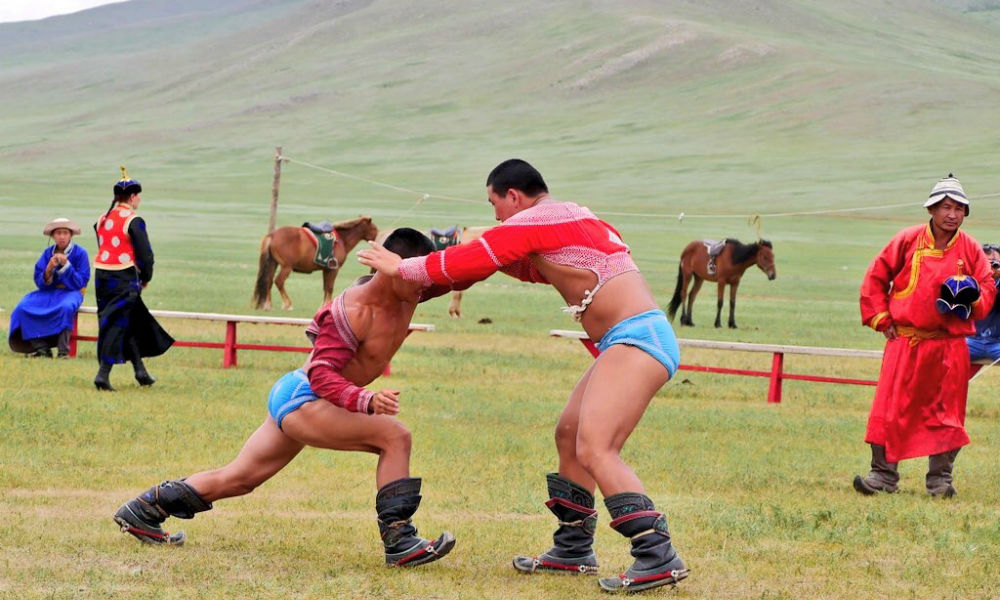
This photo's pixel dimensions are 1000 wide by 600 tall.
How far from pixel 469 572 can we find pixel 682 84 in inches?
4486

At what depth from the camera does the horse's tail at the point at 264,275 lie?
21.6 meters

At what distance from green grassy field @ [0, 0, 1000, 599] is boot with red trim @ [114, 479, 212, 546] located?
0.29 feet

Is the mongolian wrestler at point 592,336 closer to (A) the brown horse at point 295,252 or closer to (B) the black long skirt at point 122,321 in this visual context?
(B) the black long skirt at point 122,321

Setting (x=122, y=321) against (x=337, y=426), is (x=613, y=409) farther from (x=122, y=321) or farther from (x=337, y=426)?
(x=122, y=321)

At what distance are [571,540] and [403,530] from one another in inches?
28.7

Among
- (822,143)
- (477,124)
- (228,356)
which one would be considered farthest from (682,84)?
(228,356)

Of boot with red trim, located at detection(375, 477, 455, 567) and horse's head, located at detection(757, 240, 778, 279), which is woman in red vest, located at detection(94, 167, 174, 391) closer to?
boot with red trim, located at detection(375, 477, 455, 567)

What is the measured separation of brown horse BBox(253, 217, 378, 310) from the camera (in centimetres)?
2189

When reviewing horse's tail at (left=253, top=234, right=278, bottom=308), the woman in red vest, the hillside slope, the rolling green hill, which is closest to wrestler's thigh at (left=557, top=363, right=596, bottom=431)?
the woman in red vest

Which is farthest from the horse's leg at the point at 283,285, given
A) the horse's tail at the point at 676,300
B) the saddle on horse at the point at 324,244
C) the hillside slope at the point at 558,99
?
the hillside slope at the point at 558,99

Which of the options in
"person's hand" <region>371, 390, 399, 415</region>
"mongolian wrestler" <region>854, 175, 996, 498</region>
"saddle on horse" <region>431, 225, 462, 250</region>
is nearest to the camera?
"person's hand" <region>371, 390, 399, 415</region>

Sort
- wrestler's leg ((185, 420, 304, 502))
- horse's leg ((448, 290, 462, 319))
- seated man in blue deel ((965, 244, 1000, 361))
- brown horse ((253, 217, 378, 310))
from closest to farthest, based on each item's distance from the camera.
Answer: wrestler's leg ((185, 420, 304, 502)) → seated man in blue deel ((965, 244, 1000, 361)) → horse's leg ((448, 290, 462, 319)) → brown horse ((253, 217, 378, 310))

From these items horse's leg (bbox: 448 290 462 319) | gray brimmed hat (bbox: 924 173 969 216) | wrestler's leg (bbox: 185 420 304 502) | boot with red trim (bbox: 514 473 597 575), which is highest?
gray brimmed hat (bbox: 924 173 969 216)

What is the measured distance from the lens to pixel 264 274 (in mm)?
21766
